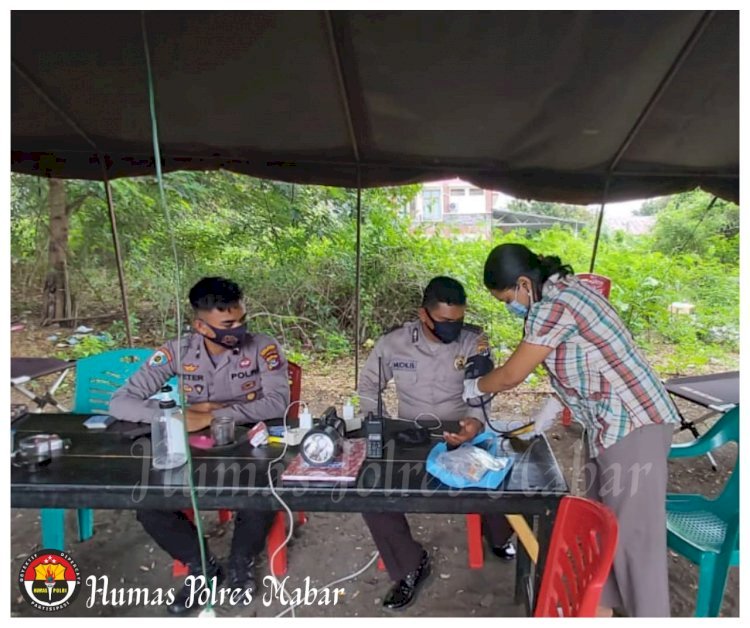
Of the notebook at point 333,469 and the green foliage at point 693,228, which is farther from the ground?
the green foliage at point 693,228

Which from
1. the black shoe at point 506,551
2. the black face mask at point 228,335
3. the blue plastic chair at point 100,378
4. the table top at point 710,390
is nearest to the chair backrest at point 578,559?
the black shoe at point 506,551

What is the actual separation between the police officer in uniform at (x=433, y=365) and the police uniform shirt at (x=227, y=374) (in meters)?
0.44

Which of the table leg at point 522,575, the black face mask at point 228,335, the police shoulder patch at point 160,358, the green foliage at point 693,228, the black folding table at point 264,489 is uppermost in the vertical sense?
the green foliage at point 693,228

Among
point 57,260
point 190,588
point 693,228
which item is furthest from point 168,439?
point 693,228

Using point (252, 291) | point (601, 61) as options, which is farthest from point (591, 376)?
point (252, 291)

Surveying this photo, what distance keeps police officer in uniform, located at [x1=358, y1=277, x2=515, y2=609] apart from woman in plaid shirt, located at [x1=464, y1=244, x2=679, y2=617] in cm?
49

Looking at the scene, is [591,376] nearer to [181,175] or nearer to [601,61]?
[601,61]

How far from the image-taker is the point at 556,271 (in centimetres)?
178

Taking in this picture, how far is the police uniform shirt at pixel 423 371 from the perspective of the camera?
7.82 feet

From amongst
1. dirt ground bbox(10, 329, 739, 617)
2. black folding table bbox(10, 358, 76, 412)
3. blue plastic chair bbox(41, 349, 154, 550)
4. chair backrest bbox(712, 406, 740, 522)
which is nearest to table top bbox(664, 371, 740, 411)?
dirt ground bbox(10, 329, 739, 617)

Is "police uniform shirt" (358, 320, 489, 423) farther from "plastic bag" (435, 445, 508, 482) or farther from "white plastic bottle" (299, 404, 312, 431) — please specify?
"plastic bag" (435, 445, 508, 482)

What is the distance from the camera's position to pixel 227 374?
89.0 inches

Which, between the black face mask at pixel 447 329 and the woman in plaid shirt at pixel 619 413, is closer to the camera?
the woman in plaid shirt at pixel 619 413

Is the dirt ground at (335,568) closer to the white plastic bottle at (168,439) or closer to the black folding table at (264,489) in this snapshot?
the black folding table at (264,489)
